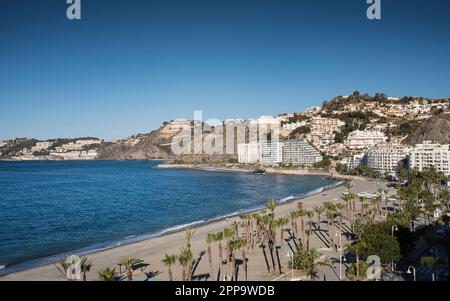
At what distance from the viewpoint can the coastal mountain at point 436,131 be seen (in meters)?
92.8

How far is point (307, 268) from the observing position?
65.3ft

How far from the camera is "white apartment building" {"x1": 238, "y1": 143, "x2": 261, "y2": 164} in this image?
149625 millimetres

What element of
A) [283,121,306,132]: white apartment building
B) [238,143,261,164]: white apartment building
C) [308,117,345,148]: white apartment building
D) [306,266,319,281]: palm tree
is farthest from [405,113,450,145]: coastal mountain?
[306,266,319,281]: palm tree

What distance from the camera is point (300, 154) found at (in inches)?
5030

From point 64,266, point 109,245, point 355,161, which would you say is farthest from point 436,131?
point 64,266

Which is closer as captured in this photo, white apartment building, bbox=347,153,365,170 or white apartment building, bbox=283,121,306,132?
white apartment building, bbox=347,153,365,170

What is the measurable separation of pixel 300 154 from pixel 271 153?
15.3 metres

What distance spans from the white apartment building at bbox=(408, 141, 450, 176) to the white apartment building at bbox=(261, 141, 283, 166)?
194 ft

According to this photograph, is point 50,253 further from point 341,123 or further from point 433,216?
point 341,123

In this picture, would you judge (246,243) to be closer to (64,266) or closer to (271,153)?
(64,266)

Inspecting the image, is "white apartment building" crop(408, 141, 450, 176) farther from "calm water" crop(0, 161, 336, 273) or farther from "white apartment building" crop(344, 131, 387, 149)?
"white apartment building" crop(344, 131, 387, 149)
